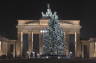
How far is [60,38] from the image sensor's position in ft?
208

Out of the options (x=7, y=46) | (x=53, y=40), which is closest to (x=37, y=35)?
(x=7, y=46)

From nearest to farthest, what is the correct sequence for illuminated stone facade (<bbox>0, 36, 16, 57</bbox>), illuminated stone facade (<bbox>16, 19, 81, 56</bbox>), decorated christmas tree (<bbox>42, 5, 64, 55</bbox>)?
decorated christmas tree (<bbox>42, 5, 64, 55</bbox>), illuminated stone facade (<bbox>0, 36, 16, 57</bbox>), illuminated stone facade (<bbox>16, 19, 81, 56</bbox>)

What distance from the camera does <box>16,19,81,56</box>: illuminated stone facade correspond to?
90312 millimetres

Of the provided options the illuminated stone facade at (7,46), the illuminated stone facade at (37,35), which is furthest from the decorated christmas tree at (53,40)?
the illuminated stone facade at (7,46)

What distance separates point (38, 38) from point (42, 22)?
5403 millimetres

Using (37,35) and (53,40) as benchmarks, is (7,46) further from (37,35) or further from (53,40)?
(53,40)

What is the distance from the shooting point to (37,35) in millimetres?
94188

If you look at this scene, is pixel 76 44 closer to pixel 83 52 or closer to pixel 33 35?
pixel 83 52

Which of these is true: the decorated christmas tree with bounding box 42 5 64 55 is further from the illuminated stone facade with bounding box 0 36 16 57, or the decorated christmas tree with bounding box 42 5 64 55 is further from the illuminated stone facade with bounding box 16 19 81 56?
the illuminated stone facade with bounding box 0 36 16 57

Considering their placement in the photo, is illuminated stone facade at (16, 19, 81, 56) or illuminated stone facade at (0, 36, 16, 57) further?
illuminated stone facade at (16, 19, 81, 56)

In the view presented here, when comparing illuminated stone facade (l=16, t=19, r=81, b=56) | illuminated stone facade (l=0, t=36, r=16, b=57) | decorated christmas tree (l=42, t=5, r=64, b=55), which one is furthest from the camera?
illuminated stone facade (l=16, t=19, r=81, b=56)

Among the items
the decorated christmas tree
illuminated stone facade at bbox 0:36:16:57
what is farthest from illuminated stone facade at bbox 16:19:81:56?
the decorated christmas tree

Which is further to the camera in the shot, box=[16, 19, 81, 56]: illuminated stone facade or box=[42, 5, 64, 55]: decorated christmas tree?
box=[16, 19, 81, 56]: illuminated stone facade

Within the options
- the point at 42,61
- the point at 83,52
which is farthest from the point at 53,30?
the point at 83,52
